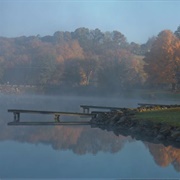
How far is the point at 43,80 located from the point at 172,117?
3922 centimetres

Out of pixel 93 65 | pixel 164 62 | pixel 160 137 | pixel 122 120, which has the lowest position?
pixel 160 137

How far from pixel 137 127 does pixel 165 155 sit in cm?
371

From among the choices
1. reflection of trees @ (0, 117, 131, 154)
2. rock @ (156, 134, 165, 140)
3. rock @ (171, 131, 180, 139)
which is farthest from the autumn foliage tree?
rock @ (171, 131, 180, 139)

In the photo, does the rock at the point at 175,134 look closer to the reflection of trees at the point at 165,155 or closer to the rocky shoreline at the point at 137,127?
the rocky shoreline at the point at 137,127

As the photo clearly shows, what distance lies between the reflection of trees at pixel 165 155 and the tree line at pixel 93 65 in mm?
21335

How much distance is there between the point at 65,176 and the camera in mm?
5801

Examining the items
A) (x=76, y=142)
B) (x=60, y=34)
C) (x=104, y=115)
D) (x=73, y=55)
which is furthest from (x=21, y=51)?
(x=76, y=142)

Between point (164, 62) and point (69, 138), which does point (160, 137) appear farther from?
point (164, 62)

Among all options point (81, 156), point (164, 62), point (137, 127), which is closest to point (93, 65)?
point (164, 62)

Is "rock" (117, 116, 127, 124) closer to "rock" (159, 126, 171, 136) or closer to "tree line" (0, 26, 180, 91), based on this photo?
"rock" (159, 126, 171, 136)

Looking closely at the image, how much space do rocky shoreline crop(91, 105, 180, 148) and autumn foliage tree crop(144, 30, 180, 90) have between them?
1945cm

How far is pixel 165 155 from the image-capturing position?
25.6ft

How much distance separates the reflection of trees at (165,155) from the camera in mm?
7082

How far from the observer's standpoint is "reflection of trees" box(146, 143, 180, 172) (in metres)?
7.08
